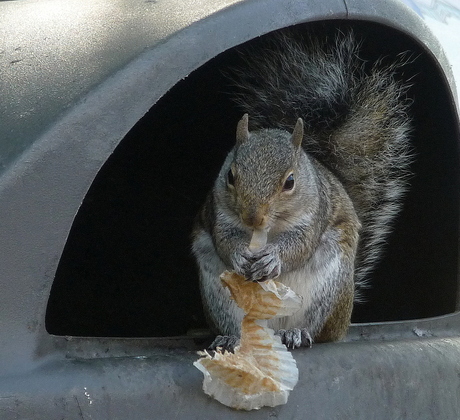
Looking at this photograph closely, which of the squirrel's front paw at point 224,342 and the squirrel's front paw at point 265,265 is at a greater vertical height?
the squirrel's front paw at point 265,265

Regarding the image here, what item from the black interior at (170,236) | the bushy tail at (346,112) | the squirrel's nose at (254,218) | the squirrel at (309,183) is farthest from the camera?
the black interior at (170,236)

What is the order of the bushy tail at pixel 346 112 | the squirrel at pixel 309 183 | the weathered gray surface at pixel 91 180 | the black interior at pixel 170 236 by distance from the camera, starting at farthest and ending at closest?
the black interior at pixel 170 236, the bushy tail at pixel 346 112, the squirrel at pixel 309 183, the weathered gray surface at pixel 91 180

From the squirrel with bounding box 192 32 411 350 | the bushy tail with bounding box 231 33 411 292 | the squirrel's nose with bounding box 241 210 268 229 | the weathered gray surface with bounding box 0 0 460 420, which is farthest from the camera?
the bushy tail with bounding box 231 33 411 292

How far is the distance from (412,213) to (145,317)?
0.80 meters

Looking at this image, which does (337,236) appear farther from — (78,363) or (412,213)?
(78,363)

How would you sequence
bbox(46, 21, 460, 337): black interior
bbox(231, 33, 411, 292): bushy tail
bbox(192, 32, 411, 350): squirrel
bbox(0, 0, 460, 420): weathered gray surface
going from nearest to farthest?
bbox(0, 0, 460, 420): weathered gray surface < bbox(192, 32, 411, 350): squirrel < bbox(231, 33, 411, 292): bushy tail < bbox(46, 21, 460, 337): black interior

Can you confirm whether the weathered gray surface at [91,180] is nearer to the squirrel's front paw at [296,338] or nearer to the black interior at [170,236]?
the squirrel's front paw at [296,338]

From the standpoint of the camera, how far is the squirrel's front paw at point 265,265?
185cm

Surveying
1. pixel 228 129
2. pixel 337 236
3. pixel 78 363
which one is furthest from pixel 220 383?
pixel 228 129

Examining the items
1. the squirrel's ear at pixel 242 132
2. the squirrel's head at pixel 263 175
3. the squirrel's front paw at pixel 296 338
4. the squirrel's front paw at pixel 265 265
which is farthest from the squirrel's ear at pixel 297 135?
the squirrel's front paw at pixel 296 338

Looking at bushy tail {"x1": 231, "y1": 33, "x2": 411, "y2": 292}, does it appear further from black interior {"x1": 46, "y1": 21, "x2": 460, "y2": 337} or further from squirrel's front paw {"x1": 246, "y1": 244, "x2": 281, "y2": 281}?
squirrel's front paw {"x1": 246, "y1": 244, "x2": 281, "y2": 281}

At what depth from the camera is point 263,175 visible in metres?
1.92

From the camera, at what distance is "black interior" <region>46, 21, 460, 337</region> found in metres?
2.27

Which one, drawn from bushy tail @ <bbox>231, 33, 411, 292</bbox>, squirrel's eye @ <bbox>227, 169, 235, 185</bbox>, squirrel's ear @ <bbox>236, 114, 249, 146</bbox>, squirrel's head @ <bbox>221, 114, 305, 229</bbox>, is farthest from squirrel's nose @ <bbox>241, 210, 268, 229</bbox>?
bushy tail @ <bbox>231, 33, 411, 292</bbox>
